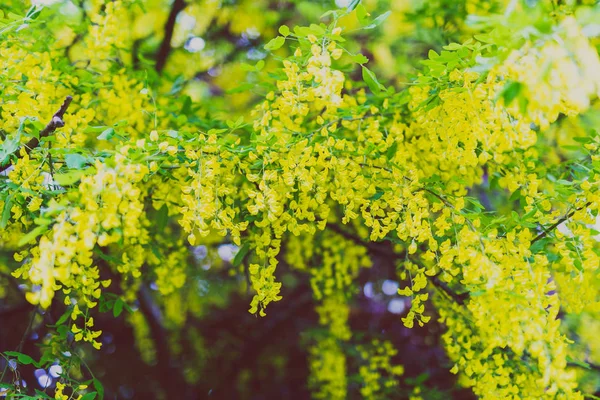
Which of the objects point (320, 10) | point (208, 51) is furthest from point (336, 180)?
point (208, 51)

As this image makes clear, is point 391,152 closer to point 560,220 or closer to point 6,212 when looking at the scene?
point 560,220

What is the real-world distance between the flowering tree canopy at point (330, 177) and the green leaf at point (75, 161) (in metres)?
0.01

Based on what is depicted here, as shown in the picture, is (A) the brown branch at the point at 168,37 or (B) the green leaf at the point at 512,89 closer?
(B) the green leaf at the point at 512,89

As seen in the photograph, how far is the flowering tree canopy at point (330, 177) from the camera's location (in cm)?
128

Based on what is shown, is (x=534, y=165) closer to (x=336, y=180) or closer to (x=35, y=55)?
(x=336, y=180)

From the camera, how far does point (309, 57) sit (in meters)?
1.59

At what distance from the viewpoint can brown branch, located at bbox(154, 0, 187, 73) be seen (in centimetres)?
298

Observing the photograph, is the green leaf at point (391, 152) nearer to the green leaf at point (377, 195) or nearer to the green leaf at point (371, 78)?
the green leaf at point (377, 195)

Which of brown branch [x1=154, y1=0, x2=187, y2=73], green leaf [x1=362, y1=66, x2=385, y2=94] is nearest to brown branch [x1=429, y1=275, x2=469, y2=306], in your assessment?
green leaf [x1=362, y1=66, x2=385, y2=94]

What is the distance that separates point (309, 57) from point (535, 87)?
77 cm

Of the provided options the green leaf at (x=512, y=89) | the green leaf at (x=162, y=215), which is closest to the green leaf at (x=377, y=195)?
the green leaf at (x=512, y=89)

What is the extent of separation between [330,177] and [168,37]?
1.67 meters

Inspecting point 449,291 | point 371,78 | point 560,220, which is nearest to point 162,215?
point 371,78

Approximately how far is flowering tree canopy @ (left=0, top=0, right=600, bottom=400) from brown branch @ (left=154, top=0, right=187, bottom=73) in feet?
0.12
